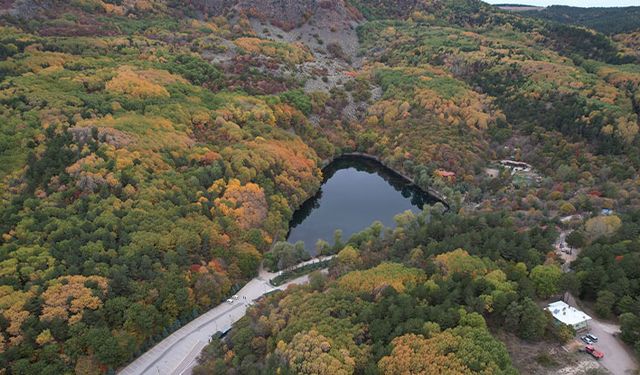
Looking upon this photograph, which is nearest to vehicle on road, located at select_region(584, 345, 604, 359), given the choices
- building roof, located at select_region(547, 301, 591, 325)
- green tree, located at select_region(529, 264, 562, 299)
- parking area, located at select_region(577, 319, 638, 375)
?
parking area, located at select_region(577, 319, 638, 375)

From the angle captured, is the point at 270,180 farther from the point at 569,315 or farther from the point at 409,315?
the point at 569,315

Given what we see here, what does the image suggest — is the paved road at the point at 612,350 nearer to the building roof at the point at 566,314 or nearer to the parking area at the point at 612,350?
the parking area at the point at 612,350

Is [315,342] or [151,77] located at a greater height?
[151,77]

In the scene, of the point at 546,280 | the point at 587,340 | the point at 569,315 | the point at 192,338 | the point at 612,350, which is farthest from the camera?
the point at 192,338

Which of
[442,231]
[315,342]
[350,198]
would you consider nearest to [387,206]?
[350,198]

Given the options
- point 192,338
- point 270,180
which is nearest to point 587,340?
point 192,338

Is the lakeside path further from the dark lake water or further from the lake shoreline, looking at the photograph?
the lake shoreline

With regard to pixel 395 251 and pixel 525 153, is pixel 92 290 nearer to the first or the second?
pixel 395 251
